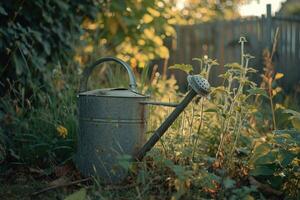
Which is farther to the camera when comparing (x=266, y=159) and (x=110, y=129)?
(x=110, y=129)

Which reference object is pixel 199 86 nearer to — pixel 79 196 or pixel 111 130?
pixel 111 130

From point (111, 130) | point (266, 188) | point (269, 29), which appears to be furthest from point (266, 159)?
point (269, 29)

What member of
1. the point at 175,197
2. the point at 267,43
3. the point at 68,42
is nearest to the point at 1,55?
the point at 68,42

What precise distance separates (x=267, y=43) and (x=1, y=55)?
4.86m

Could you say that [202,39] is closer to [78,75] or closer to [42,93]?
[78,75]

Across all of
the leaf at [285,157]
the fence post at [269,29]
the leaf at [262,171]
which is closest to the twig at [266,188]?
the leaf at [262,171]

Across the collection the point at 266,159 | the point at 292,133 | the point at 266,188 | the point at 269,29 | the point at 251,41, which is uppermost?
the point at 269,29

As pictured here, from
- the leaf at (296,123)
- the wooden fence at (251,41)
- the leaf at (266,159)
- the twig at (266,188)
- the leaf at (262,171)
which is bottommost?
the twig at (266,188)

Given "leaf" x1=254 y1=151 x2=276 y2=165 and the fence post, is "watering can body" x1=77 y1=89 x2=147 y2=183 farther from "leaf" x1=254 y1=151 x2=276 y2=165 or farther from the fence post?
the fence post

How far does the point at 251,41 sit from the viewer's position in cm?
812

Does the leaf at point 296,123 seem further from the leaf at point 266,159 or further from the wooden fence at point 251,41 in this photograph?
the wooden fence at point 251,41

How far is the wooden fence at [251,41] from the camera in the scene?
775 centimetres

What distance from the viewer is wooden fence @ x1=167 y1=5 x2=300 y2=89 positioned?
7750mm

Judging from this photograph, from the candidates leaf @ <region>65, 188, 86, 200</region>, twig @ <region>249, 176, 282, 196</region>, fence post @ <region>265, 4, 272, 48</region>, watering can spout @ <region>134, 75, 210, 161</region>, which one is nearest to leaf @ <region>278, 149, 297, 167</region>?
twig @ <region>249, 176, 282, 196</region>
